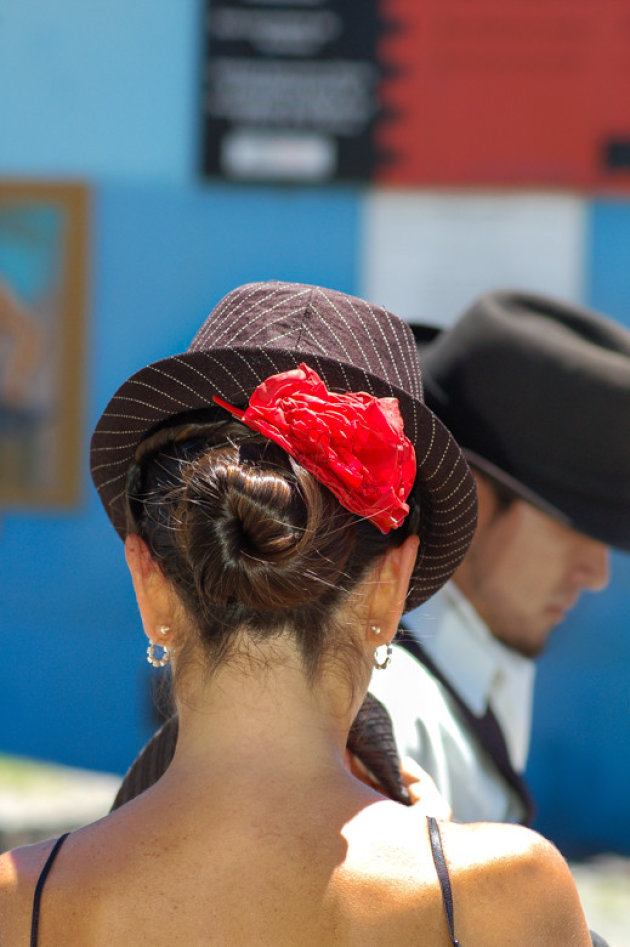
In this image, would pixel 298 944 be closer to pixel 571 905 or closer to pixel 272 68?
pixel 571 905

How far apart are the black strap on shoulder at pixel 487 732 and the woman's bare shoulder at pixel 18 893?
0.75m

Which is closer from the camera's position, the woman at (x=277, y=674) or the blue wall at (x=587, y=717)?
the woman at (x=277, y=674)

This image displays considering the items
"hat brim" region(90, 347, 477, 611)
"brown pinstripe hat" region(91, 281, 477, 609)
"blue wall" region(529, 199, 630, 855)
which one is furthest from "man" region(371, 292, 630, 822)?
"blue wall" region(529, 199, 630, 855)

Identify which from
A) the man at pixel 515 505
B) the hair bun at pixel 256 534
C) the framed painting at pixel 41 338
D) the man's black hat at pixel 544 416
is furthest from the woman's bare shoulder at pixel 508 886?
the framed painting at pixel 41 338

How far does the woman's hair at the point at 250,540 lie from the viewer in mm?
1128

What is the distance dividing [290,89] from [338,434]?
152 inches

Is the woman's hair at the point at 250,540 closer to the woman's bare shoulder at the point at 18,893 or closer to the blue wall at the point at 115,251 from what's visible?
the woman's bare shoulder at the point at 18,893

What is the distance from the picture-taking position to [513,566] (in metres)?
2.19

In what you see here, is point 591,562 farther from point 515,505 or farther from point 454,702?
point 454,702

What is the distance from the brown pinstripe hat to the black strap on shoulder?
18.3 inches

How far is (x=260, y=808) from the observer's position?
114 cm

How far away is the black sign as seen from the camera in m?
4.68

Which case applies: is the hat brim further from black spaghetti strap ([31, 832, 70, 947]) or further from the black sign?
the black sign

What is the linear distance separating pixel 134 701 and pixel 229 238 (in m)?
1.94
